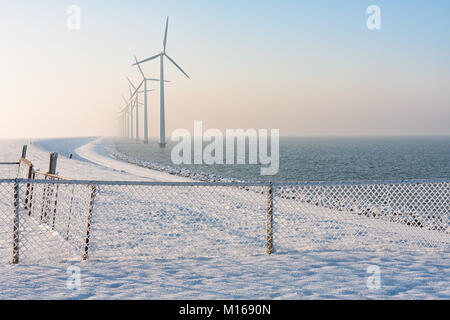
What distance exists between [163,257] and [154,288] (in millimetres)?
1823

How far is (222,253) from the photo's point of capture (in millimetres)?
9141

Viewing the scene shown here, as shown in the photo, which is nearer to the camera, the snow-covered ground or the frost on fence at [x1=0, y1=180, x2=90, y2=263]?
the snow-covered ground

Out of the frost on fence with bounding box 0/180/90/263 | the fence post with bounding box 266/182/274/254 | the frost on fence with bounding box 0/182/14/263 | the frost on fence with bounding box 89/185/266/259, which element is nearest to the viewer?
the frost on fence with bounding box 0/180/90/263

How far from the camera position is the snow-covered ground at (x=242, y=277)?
664 cm

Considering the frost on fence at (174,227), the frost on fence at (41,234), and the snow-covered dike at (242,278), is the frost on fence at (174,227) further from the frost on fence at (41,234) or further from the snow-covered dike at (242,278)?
the snow-covered dike at (242,278)

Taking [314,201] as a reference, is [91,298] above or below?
above

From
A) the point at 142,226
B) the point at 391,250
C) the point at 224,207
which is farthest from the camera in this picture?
the point at 224,207

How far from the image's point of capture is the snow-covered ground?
6641 mm

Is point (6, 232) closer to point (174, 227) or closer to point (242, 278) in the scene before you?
point (174, 227)

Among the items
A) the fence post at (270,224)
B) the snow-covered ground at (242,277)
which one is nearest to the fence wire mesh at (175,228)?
the fence post at (270,224)

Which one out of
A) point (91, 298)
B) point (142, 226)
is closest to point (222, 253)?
point (91, 298)

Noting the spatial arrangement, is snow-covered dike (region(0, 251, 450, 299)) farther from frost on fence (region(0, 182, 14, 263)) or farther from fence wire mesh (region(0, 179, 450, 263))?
frost on fence (region(0, 182, 14, 263))

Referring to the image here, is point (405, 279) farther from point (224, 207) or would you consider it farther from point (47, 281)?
point (224, 207)

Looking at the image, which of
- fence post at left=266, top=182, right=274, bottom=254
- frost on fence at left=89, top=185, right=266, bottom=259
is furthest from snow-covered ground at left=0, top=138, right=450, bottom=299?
frost on fence at left=89, top=185, right=266, bottom=259
